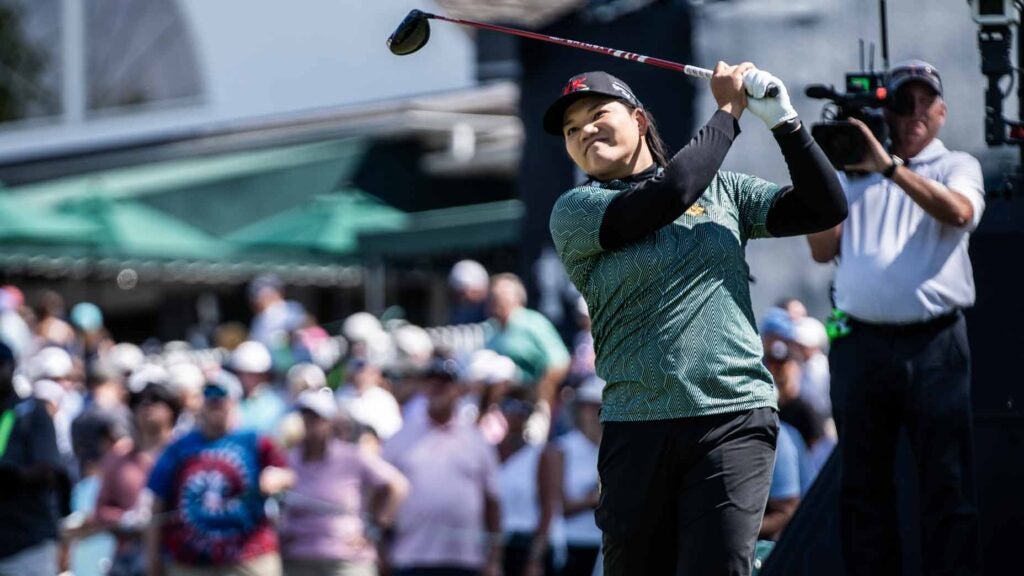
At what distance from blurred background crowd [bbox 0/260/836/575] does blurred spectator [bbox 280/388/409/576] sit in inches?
0.5

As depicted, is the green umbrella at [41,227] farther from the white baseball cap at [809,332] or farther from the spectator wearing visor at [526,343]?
the white baseball cap at [809,332]

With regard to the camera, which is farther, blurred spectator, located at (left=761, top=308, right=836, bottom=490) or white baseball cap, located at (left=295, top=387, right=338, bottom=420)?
white baseball cap, located at (left=295, top=387, right=338, bottom=420)

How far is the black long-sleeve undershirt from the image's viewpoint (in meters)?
4.79

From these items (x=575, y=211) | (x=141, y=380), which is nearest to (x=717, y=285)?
(x=575, y=211)

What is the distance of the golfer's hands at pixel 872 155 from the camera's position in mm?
5727

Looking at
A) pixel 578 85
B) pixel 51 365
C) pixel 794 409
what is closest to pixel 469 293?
pixel 51 365

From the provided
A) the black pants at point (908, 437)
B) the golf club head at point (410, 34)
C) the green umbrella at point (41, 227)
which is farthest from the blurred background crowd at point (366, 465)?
the green umbrella at point (41, 227)

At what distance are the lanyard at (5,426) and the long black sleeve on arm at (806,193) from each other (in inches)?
247

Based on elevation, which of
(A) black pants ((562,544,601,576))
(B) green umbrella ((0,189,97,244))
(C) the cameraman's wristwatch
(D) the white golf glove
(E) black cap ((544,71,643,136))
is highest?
(B) green umbrella ((0,189,97,244))

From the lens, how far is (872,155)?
18.8 feet

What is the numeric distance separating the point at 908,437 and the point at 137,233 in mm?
13658

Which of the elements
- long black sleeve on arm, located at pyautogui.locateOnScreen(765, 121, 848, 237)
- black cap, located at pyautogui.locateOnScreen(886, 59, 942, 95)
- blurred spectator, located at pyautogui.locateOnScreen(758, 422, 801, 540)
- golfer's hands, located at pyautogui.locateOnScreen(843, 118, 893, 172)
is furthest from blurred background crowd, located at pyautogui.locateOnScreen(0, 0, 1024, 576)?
long black sleeve on arm, located at pyautogui.locateOnScreen(765, 121, 848, 237)

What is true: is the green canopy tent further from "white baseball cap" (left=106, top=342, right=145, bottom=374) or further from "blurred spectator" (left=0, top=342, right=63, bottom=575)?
"blurred spectator" (left=0, top=342, right=63, bottom=575)

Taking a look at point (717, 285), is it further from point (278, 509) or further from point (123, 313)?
point (123, 313)
